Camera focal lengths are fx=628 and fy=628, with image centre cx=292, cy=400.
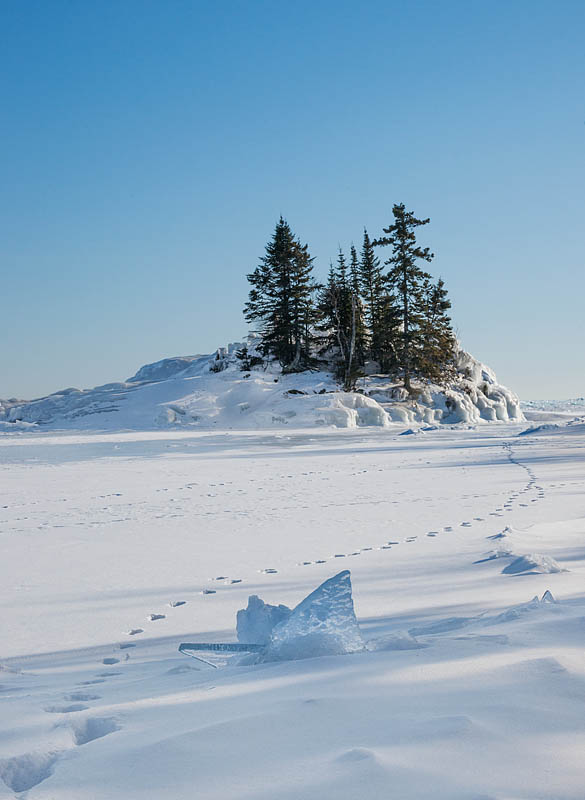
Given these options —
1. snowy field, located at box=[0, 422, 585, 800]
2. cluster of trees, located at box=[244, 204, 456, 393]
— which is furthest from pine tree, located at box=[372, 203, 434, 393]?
snowy field, located at box=[0, 422, 585, 800]

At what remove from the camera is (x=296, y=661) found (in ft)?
7.23

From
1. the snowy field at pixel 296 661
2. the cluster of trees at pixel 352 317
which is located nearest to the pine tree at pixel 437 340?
the cluster of trees at pixel 352 317

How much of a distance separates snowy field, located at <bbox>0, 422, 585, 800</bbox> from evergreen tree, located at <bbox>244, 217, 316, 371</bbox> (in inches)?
1201

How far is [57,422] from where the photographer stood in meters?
33.8

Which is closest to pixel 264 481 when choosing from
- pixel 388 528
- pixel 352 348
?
pixel 388 528

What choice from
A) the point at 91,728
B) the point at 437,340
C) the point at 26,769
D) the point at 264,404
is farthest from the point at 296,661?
the point at 437,340

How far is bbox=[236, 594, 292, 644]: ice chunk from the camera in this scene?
105 inches

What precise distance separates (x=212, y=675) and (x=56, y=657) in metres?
1.05

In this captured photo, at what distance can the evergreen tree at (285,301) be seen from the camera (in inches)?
1523

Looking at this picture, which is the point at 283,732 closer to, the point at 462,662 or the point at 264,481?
the point at 462,662

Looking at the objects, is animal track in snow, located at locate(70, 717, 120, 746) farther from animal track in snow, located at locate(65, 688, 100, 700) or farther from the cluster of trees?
the cluster of trees

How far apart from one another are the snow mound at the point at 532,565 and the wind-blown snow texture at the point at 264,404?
25.2 m

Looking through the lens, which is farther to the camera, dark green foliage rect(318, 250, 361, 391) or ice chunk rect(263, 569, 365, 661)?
dark green foliage rect(318, 250, 361, 391)

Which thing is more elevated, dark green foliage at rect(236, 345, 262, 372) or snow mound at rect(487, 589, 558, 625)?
dark green foliage at rect(236, 345, 262, 372)
